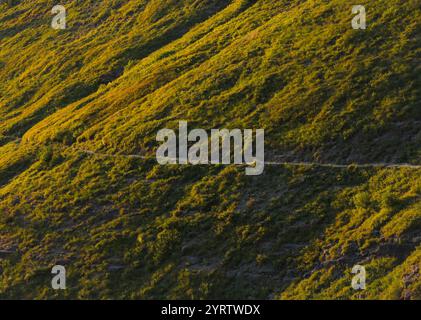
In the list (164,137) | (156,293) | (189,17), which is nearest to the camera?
(156,293)

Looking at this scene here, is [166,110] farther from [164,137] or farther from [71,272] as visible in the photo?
[71,272]

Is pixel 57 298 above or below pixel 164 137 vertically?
below

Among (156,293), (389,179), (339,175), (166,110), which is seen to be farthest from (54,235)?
(389,179)

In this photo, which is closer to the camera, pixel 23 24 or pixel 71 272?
pixel 71 272

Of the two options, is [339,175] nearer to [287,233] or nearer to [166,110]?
[287,233]
